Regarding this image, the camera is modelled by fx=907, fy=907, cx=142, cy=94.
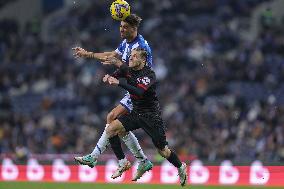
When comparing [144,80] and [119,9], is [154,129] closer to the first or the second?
[144,80]

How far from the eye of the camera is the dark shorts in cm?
1464

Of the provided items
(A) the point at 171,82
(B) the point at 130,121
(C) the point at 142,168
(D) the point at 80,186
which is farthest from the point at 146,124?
(A) the point at 171,82

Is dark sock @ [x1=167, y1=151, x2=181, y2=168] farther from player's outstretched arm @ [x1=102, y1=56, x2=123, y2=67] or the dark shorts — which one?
player's outstretched arm @ [x1=102, y1=56, x2=123, y2=67]

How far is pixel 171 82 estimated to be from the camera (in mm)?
27328

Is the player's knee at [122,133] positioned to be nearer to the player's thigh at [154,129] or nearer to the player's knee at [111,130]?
the player's knee at [111,130]

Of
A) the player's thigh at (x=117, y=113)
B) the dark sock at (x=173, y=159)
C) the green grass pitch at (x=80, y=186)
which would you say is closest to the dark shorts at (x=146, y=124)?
the player's thigh at (x=117, y=113)

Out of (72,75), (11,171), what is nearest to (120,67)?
(11,171)

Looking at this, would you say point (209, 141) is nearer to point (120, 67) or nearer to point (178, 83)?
point (178, 83)

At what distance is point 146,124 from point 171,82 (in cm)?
1270

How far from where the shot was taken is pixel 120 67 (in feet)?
46.0

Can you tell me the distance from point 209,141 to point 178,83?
3360 millimetres

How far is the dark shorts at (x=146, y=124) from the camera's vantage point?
14.6 metres

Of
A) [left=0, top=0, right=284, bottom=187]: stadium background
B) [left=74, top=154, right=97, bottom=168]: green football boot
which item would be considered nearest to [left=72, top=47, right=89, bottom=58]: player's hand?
[left=74, top=154, right=97, bottom=168]: green football boot

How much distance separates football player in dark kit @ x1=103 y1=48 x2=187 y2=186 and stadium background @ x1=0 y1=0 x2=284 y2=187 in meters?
6.01
